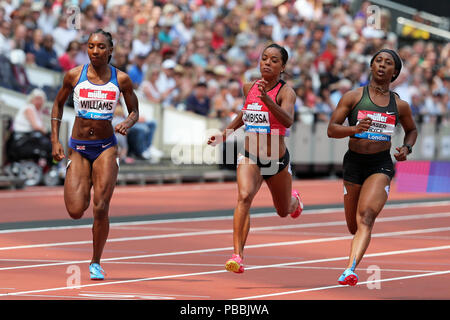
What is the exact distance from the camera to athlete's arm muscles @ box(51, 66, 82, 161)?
1123 centimetres

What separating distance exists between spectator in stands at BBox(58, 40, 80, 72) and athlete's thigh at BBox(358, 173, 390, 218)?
1441cm

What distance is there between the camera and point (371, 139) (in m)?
11.0

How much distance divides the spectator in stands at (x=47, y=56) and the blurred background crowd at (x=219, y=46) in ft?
0.07

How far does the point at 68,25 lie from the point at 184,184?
4.97m

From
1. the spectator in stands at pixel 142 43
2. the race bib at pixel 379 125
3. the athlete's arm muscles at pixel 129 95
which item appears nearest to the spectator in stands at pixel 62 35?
the spectator in stands at pixel 142 43

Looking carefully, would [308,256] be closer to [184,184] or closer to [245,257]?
[245,257]

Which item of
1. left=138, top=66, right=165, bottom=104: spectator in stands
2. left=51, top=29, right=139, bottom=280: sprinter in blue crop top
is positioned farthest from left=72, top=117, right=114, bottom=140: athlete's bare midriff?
left=138, top=66, right=165, bottom=104: spectator in stands

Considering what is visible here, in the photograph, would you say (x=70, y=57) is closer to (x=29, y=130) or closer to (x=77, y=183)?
(x=29, y=130)

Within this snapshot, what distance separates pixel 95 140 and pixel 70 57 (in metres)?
13.6

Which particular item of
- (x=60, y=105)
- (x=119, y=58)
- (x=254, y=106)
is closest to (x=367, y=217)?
(x=254, y=106)

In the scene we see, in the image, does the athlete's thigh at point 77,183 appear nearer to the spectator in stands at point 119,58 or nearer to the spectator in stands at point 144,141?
the spectator in stands at point 119,58

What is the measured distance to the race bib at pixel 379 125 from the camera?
1089cm

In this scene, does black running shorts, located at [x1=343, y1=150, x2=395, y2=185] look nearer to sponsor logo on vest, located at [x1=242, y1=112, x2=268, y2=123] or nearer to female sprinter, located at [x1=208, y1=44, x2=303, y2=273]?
female sprinter, located at [x1=208, y1=44, x2=303, y2=273]

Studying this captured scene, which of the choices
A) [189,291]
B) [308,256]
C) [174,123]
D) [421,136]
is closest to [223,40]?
[174,123]
